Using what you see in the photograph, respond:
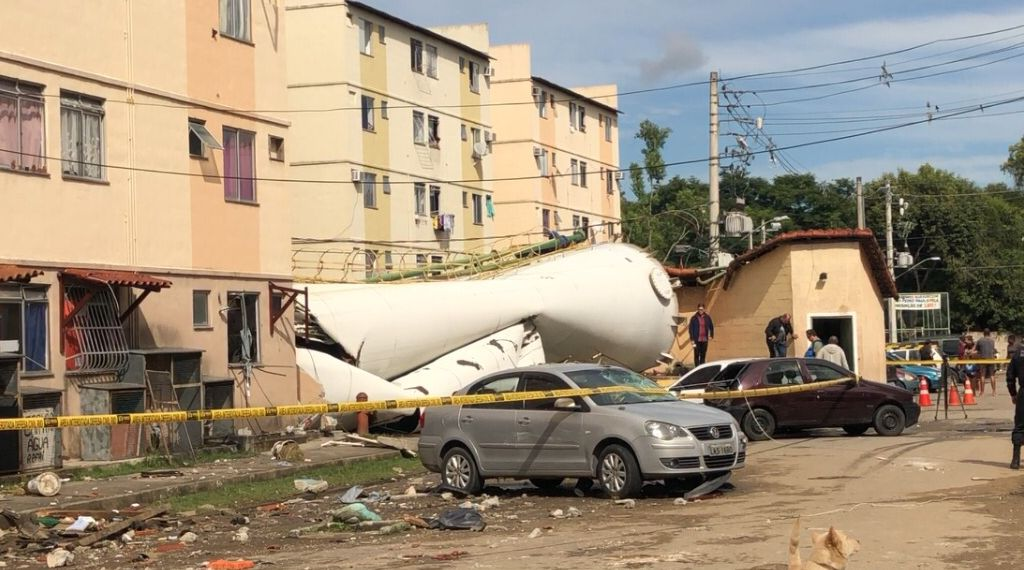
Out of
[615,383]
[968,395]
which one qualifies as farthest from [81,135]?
[968,395]

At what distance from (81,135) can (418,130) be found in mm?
29839

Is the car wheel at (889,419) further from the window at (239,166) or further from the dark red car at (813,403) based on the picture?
the window at (239,166)

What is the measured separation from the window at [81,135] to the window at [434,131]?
30.2 m

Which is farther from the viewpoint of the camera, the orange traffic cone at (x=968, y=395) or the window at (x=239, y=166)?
the orange traffic cone at (x=968, y=395)

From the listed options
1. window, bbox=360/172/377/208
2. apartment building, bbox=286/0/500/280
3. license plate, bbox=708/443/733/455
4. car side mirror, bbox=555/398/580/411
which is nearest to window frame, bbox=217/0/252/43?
car side mirror, bbox=555/398/580/411

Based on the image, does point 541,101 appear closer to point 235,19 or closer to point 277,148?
point 277,148

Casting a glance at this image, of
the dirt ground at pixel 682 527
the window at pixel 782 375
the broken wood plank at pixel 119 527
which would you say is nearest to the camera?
the dirt ground at pixel 682 527

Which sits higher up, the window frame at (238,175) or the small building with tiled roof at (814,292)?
the window frame at (238,175)

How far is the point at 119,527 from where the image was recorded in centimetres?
1405

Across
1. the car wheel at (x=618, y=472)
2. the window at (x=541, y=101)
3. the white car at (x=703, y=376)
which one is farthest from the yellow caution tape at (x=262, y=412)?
the window at (x=541, y=101)

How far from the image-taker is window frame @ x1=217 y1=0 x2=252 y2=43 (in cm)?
2731

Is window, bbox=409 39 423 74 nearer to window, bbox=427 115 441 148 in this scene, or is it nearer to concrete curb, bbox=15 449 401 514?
window, bbox=427 115 441 148

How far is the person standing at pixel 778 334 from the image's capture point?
3234 centimetres

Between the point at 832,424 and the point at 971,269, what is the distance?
6097cm
